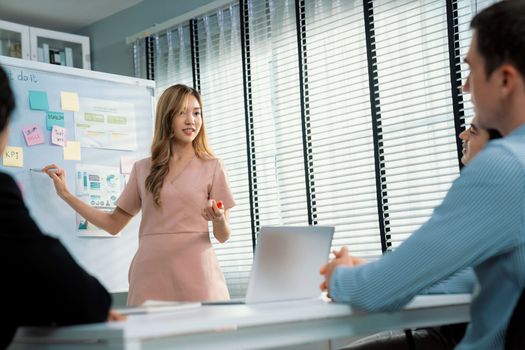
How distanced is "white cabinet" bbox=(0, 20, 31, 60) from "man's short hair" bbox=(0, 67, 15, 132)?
4.09 meters

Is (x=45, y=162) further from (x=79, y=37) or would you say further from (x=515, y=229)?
(x=515, y=229)

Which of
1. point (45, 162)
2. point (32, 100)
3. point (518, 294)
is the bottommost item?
point (518, 294)

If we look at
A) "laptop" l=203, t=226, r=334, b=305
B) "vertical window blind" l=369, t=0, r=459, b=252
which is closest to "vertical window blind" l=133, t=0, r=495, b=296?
"vertical window blind" l=369, t=0, r=459, b=252

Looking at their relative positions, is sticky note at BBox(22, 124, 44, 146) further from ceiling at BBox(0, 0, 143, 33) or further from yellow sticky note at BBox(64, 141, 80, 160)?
ceiling at BBox(0, 0, 143, 33)

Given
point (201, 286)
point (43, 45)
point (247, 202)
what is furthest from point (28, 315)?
point (43, 45)

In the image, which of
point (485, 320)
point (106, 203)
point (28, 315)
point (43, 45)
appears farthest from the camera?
point (43, 45)

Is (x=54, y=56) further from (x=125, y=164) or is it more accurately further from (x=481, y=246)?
(x=481, y=246)

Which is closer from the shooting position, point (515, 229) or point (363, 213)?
point (515, 229)

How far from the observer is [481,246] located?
1231 millimetres

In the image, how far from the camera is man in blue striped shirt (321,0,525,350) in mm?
1229

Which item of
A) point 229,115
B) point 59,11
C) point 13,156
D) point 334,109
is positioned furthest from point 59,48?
point 334,109

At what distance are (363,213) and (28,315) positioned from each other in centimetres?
267

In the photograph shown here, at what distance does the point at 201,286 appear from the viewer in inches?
120

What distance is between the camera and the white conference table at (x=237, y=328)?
3.51ft
